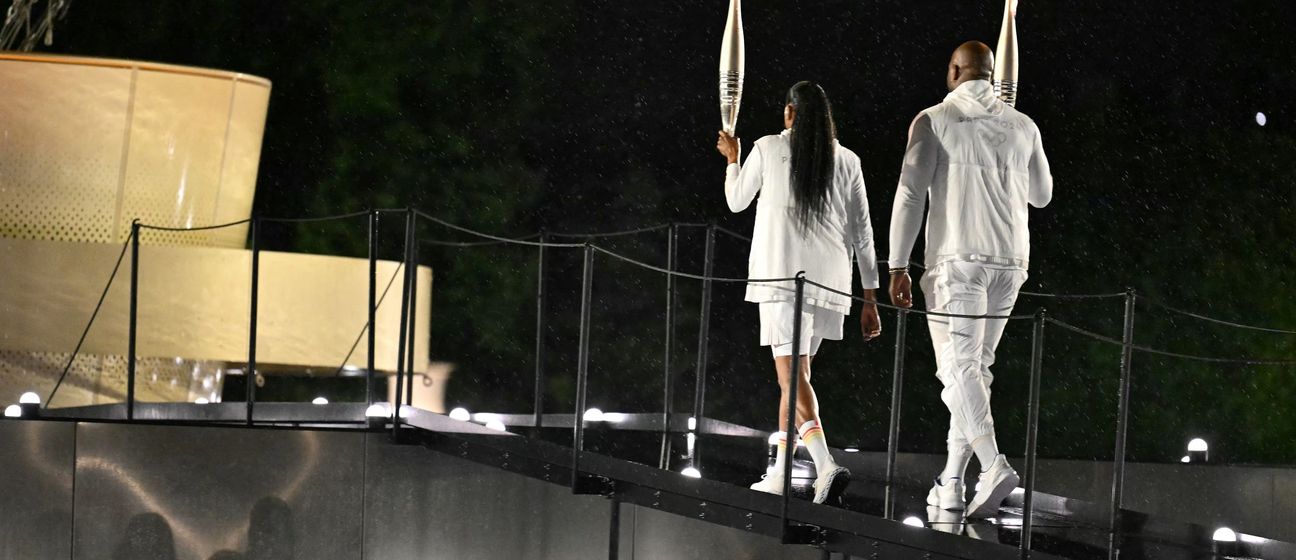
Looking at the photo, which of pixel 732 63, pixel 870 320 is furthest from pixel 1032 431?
pixel 732 63

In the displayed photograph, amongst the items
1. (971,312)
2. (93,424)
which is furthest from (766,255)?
(93,424)

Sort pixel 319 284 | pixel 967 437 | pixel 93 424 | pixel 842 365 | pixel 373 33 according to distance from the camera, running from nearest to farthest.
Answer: pixel 967 437 < pixel 93 424 < pixel 319 284 < pixel 842 365 < pixel 373 33

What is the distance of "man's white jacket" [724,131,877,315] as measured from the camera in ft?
17.6

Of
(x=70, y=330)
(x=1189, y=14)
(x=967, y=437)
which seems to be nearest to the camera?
(x=967, y=437)

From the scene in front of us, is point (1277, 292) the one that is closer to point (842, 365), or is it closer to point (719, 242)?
point (842, 365)

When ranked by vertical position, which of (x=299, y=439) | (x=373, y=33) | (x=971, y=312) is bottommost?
(x=299, y=439)

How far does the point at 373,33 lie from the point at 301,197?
4.50ft

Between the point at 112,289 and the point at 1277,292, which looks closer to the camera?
the point at 112,289

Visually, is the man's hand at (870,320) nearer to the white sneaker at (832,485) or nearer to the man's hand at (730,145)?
the white sneaker at (832,485)

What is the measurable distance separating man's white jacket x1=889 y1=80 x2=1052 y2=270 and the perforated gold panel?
4.31 meters

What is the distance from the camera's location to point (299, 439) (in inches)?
248

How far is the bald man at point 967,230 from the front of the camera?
5.22 meters

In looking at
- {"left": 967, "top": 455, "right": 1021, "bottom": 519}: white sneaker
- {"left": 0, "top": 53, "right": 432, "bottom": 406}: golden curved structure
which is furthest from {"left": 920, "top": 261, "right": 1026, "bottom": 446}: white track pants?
{"left": 0, "top": 53, "right": 432, "bottom": 406}: golden curved structure

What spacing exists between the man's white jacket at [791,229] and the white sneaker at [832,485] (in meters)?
0.52
